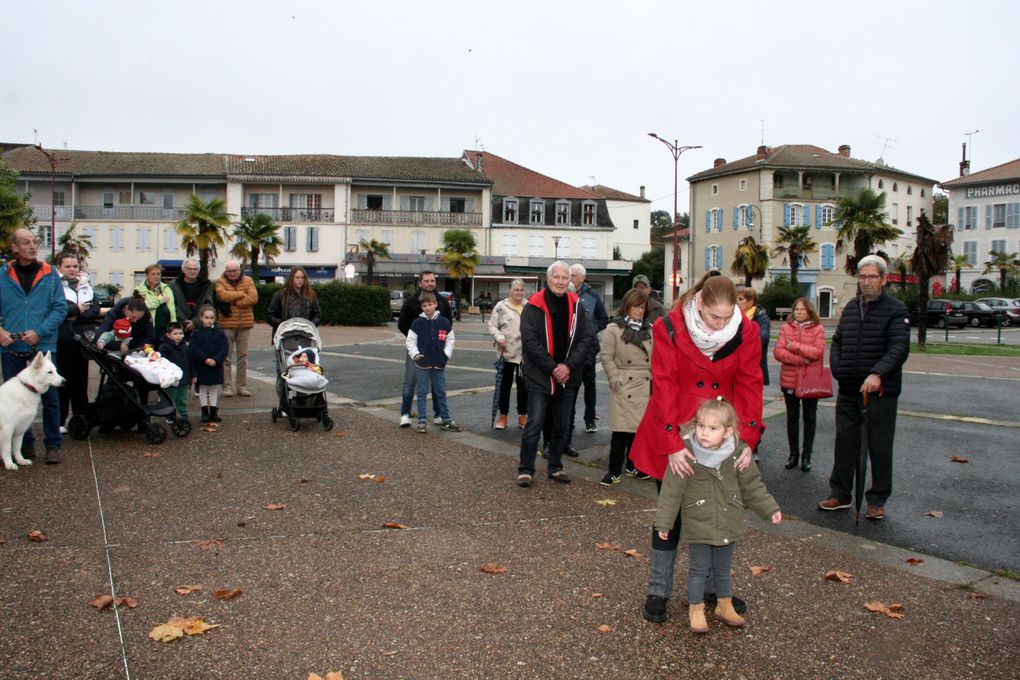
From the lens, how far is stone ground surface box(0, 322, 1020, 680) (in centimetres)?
361

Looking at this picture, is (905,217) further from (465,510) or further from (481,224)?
(465,510)

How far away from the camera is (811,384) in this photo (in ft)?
24.8

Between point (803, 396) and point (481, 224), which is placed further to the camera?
point (481, 224)

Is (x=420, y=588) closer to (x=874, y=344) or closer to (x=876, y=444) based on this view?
(x=876, y=444)

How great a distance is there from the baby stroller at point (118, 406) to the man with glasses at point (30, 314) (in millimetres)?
756

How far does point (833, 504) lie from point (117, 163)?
64.2 metres

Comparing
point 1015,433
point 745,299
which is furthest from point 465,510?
point 1015,433

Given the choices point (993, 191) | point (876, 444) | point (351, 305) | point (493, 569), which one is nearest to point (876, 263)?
point (876, 444)

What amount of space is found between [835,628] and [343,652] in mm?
2314

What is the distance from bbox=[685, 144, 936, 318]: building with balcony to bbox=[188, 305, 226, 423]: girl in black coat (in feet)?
178

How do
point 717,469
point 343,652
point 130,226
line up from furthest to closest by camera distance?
point 130,226
point 717,469
point 343,652

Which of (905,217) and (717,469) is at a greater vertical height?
(905,217)

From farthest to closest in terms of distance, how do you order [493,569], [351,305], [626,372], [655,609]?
[351,305], [626,372], [493,569], [655,609]

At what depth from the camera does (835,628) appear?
4.02 m
